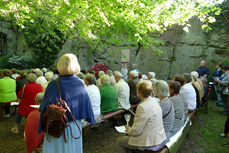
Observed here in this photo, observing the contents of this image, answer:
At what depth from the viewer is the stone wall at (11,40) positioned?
54.7 ft

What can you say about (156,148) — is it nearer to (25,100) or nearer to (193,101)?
(193,101)

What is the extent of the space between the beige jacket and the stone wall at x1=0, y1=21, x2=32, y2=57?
1714 cm

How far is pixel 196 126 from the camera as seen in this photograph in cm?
511

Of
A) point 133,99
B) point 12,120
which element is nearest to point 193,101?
point 133,99

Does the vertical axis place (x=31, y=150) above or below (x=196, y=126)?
above

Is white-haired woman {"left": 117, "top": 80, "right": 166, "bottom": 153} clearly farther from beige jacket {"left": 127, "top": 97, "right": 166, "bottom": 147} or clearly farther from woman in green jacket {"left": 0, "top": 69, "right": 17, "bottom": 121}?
woman in green jacket {"left": 0, "top": 69, "right": 17, "bottom": 121}

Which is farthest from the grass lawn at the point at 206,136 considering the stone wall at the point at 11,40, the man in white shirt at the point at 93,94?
the stone wall at the point at 11,40

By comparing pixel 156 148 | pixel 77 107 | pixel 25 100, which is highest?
pixel 77 107

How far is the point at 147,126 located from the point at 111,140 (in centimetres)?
214

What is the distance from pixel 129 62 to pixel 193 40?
14.1 feet

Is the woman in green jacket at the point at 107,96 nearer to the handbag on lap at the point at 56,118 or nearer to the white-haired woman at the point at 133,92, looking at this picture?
the white-haired woman at the point at 133,92

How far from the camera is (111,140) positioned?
163 inches

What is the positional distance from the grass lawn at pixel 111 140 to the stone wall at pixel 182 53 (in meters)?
5.02

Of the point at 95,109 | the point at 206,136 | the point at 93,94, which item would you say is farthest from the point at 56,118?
the point at 206,136
